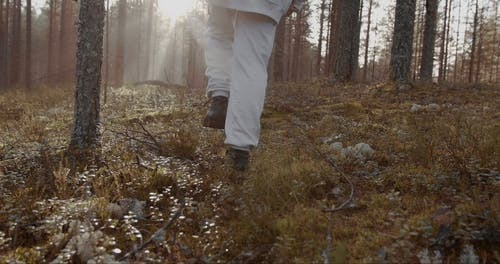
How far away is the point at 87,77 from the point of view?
376cm

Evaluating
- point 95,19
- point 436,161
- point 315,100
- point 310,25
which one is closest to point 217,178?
point 436,161

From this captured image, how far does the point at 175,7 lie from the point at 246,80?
52.2 meters

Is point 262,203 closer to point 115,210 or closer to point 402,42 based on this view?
point 115,210

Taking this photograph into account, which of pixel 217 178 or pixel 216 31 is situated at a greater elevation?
pixel 216 31

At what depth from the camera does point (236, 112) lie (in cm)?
262

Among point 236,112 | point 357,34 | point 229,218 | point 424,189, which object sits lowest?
point 229,218

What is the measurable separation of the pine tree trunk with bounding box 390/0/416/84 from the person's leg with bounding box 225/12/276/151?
6.67m

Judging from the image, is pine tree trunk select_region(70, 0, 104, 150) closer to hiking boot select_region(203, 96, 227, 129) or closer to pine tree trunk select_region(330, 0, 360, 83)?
hiking boot select_region(203, 96, 227, 129)

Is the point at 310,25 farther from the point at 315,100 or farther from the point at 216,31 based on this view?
the point at 216,31

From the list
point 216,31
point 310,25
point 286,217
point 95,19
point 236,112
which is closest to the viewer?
point 286,217

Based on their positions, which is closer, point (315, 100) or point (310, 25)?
point (315, 100)

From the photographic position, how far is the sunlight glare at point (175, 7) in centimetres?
4804

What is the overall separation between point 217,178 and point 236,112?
45cm

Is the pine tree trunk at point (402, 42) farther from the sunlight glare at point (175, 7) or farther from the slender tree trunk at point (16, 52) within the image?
the sunlight glare at point (175, 7)
